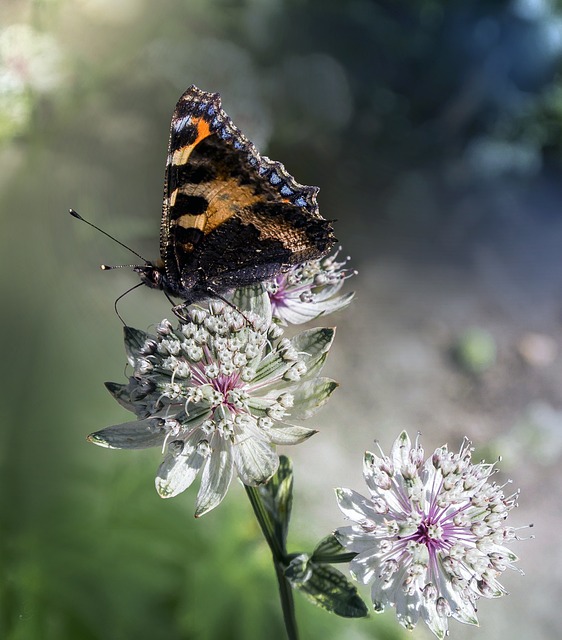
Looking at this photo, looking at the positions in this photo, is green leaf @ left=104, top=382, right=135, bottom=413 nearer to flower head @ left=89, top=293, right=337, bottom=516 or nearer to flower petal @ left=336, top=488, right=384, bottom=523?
flower head @ left=89, top=293, right=337, bottom=516

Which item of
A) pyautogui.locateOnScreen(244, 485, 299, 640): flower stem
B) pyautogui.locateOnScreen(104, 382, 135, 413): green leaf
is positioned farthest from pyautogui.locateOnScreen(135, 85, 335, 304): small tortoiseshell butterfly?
pyautogui.locateOnScreen(244, 485, 299, 640): flower stem

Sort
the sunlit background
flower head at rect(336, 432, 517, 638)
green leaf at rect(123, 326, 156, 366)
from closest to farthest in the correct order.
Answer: flower head at rect(336, 432, 517, 638) → green leaf at rect(123, 326, 156, 366) → the sunlit background

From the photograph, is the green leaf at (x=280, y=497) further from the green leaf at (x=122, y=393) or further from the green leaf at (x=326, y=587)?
the green leaf at (x=122, y=393)

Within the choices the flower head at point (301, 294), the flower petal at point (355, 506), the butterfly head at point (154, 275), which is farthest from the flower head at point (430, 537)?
the butterfly head at point (154, 275)

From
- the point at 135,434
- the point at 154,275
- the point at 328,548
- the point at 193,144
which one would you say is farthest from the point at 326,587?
the point at 193,144

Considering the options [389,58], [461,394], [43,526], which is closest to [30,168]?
[43,526]

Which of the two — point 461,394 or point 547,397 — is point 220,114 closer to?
point 461,394
